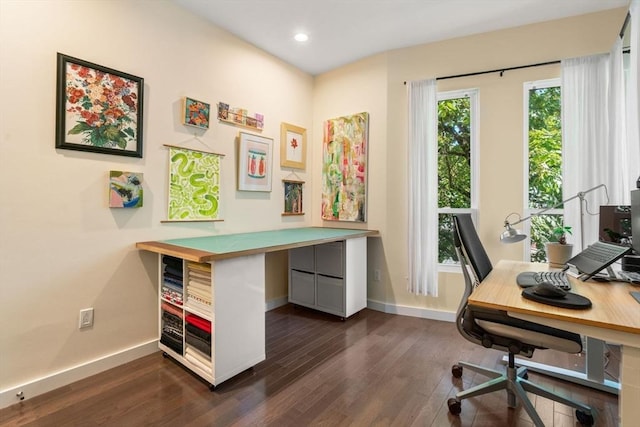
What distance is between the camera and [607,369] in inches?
85.9

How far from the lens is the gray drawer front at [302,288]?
3312 mm

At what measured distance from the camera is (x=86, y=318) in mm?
2053

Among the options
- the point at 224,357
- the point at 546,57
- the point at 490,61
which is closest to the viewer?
the point at 224,357

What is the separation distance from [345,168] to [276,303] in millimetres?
1674

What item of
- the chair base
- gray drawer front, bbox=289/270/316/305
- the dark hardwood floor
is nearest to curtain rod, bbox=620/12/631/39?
the dark hardwood floor

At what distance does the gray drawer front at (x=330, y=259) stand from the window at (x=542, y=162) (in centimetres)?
163

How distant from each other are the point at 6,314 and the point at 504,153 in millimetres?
3728

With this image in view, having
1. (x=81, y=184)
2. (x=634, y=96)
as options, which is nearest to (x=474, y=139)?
(x=634, y=96)

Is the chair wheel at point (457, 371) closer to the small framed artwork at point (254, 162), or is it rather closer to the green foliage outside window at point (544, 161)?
the green foliage outside window at point (544, 161)

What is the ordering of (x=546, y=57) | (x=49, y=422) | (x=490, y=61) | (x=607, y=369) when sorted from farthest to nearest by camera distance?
(x=490, y=61), (x=546, y=57), (x=607, y=369), (x=49, y=422)

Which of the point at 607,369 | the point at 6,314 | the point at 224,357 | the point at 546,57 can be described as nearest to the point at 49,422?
the point at 6,314

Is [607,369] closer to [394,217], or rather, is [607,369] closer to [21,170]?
[394,217]

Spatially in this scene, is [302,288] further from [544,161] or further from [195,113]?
[544,161]

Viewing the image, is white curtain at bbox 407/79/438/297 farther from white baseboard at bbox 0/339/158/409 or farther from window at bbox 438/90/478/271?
white baseboard at bbox 0/339/158/409
